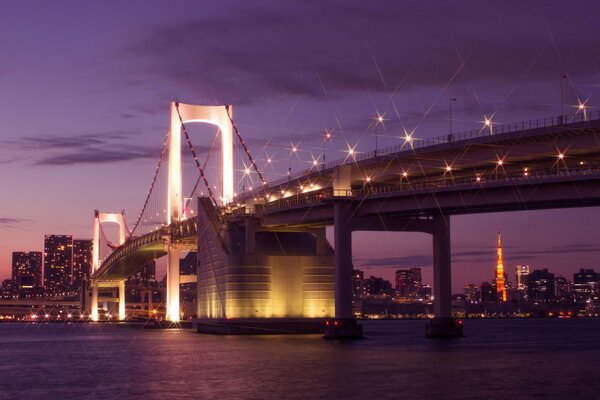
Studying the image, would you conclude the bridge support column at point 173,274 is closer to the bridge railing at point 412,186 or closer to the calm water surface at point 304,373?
the bridge railing at point 412,186

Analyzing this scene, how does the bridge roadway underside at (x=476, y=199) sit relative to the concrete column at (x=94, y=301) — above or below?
above

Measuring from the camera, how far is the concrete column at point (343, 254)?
251ft

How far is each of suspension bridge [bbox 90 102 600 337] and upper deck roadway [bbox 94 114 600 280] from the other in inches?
3.3

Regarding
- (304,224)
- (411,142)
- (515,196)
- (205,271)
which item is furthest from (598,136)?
(205,271)

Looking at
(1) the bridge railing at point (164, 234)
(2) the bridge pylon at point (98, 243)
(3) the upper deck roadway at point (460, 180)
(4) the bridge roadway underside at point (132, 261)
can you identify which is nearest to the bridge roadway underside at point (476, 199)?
(3) the upper deck roadway at point (460, 180)

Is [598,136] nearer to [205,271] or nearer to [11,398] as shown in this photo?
[11,398]

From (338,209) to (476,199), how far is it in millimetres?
13579

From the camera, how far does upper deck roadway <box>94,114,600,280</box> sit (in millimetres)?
61188

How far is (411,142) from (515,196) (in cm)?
1234

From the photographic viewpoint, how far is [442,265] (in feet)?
262

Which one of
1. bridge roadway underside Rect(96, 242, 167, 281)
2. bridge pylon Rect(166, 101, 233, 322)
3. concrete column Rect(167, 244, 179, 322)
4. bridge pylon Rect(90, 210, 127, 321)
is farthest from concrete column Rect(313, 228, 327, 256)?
bridge pylon Rect(90, 210, 127, 321)

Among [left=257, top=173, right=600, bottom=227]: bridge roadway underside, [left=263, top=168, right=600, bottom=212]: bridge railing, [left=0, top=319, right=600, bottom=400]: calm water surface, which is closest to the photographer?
[left=0, top=319, right=600, bottom=400]: calm water surface

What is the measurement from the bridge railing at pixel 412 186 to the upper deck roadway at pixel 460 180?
65mm

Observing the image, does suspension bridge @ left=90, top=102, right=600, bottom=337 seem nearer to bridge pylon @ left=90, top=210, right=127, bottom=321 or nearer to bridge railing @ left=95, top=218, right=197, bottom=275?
bridge railing @ left=95, top=218, right=197, bottom=275
